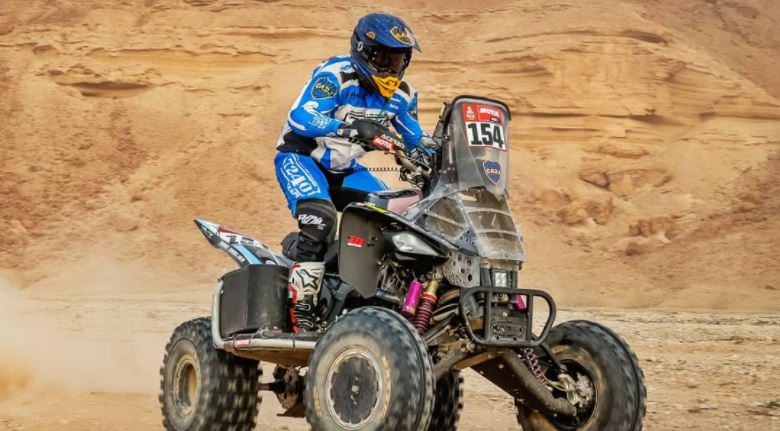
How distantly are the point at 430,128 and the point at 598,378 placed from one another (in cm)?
2967

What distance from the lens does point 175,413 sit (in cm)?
823

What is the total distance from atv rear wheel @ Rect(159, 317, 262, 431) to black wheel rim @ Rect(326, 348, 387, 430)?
1.74 m

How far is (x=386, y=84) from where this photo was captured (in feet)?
25.3

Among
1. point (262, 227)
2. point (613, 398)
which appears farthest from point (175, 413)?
point (262, 227)

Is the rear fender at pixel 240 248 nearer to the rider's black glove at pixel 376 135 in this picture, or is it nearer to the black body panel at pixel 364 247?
the black body panel at pixel 364 247

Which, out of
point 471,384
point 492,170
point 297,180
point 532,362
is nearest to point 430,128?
point 471,384

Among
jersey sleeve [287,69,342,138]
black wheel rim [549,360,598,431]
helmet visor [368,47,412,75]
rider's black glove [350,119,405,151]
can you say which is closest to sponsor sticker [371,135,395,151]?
rider's black glove [350,119,405,151]

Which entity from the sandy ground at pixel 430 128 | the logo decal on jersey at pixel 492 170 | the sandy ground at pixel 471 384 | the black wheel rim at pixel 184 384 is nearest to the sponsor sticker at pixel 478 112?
the logo decal on jersey at pixel 492 170

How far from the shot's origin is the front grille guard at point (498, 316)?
6.46 metres

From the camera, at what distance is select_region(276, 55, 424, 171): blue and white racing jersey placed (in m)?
7.59

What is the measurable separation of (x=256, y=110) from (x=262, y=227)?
4.97 metres

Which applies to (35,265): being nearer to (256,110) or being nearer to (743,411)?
(256,110)

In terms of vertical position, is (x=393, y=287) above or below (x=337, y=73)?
below

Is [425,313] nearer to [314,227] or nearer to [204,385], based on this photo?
[314,227]
